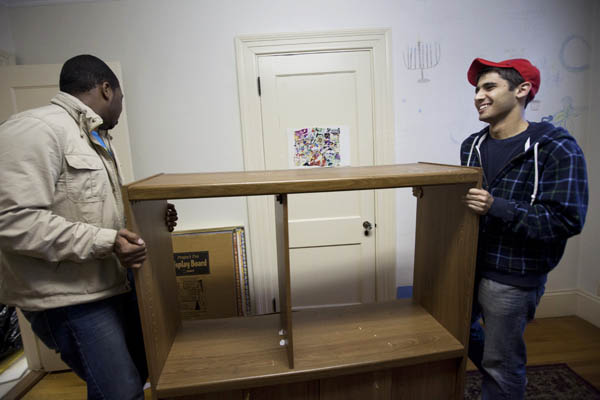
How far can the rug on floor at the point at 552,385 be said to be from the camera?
1.66 m

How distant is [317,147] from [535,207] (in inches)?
52.4

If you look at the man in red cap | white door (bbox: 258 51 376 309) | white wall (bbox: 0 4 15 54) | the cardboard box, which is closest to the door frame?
white door (bbox: 258 51 376 309)

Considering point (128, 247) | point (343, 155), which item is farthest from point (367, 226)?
point (128, 247)

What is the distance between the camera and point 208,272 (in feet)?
6.76

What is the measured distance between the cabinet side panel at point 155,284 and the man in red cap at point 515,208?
1.06m

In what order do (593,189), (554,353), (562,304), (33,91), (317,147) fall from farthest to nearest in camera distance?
(562,304)
(593,189)
(317,147)
(554,353)
(33,91)

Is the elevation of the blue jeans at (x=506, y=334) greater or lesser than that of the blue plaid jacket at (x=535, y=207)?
lesser

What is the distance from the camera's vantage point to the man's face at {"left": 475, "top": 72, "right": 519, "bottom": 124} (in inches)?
46.6

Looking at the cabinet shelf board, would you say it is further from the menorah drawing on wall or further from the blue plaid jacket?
the menorah drawing on wall

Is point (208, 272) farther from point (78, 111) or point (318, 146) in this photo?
point (78, 111)

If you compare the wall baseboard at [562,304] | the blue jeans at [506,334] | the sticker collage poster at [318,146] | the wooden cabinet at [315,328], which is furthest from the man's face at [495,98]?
the wall baseboard at [562,304]

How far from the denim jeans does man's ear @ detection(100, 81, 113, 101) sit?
28.7 inches

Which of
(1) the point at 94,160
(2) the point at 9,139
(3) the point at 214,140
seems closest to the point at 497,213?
(1) the point at 94,160

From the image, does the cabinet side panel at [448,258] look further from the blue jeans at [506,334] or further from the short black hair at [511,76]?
the short black hair at [511,76]
